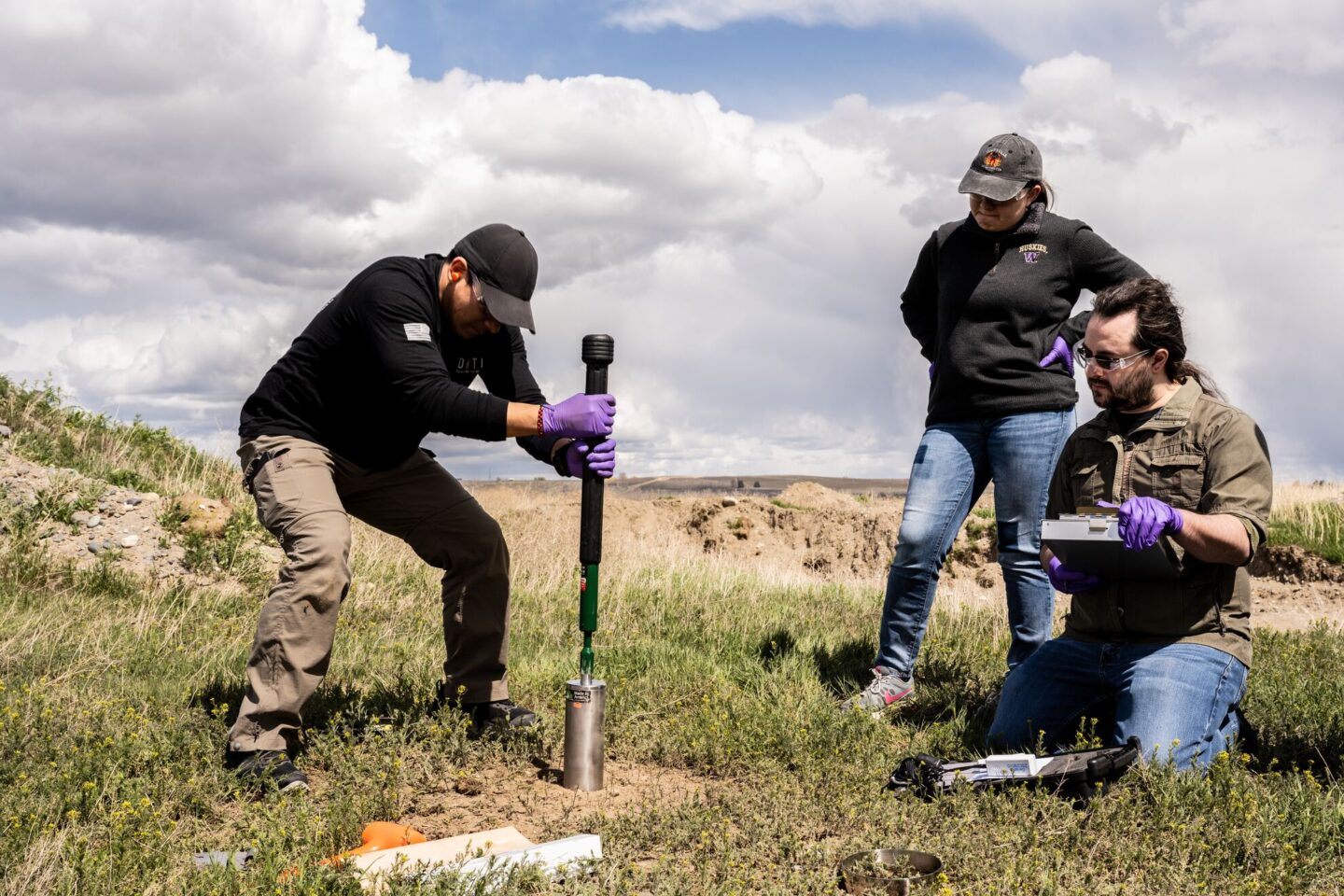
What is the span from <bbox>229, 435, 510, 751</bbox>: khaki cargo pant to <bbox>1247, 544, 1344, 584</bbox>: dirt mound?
11.0 m

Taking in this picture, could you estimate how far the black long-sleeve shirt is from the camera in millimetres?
4090

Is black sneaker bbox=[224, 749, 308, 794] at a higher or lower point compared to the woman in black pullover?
lower

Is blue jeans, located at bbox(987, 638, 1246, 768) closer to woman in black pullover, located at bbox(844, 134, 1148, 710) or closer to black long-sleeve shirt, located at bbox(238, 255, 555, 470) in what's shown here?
woman in black pullover, located at bbox(844, 134, 1148, 710)

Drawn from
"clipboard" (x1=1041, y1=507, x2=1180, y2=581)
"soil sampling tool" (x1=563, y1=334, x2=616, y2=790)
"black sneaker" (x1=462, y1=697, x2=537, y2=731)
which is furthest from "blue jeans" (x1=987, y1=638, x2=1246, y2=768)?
"black sneaker" (x1=462, y1=697, x2=537, y2=731)

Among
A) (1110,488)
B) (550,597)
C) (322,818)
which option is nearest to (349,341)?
(322,818)

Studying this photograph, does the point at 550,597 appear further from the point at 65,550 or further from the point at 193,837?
the point at 193,837

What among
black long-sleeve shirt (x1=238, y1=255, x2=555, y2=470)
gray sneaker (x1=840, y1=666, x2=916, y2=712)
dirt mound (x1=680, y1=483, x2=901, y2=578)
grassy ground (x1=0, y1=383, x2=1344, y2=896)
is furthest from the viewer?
dirt mound (x1=680, y1=483, x2=901, y2=578)

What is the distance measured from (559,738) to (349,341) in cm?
193

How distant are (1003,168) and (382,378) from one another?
117 inches

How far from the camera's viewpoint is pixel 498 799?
4098mm

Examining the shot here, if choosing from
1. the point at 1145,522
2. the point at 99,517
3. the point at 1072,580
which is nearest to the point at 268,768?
the point at 1072,580

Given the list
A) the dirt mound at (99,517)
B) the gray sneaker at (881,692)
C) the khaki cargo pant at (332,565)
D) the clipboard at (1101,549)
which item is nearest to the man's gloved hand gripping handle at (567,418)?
the khaki cargo pant at (332,565)

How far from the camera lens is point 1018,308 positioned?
200 inches

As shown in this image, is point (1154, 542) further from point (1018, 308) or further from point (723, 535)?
point (723, 535)
